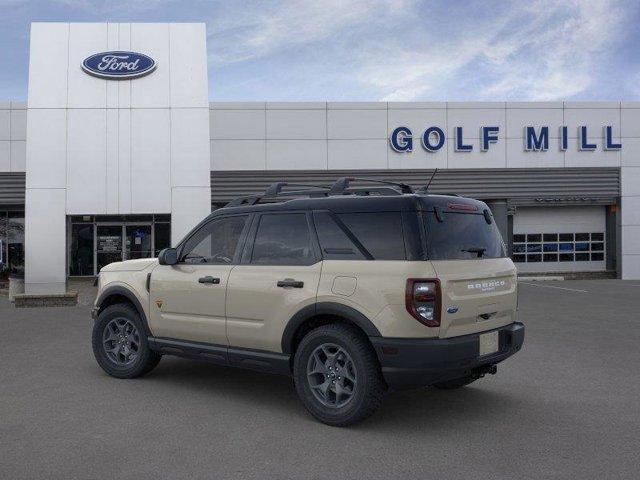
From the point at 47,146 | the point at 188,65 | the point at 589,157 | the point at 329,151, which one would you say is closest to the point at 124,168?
the point at 47,146

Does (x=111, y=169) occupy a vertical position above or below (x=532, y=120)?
below

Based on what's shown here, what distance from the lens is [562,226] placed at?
26.0 meters

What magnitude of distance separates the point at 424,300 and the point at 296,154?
771 inches

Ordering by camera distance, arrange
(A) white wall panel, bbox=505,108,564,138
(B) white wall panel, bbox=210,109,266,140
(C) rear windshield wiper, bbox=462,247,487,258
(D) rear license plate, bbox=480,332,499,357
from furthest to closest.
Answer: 1. (A) white wall panel, bbox=505,108,564,138
2. (B) white wall panel, bbox=210,109,266,140
3. (C) rear windshield wiper, bbox=462,247,487,258
4. (D) rear license plate, bbox=480,332,499,357

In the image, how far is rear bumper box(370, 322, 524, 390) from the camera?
4598 millimetres

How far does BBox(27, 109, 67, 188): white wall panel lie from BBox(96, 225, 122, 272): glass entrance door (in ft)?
20.2

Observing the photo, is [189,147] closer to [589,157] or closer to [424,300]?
[424,300]

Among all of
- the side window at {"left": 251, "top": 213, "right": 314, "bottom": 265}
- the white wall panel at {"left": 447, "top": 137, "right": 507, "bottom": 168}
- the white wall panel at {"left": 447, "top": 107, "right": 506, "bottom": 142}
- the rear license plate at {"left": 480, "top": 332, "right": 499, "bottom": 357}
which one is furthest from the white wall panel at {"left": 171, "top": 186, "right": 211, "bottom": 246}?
the rear license plate at {"left": 480, "top": 332, "right": 499, "bottom": 357}

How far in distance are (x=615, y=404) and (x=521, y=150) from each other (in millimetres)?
20351

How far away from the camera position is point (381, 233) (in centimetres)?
491

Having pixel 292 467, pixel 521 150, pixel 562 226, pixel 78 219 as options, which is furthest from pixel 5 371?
pixel 562 226

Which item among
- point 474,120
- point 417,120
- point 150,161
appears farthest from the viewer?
point 474,120

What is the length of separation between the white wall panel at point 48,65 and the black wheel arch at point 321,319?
1528 cm

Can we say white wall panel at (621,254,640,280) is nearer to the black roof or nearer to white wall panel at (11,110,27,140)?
the black roof
